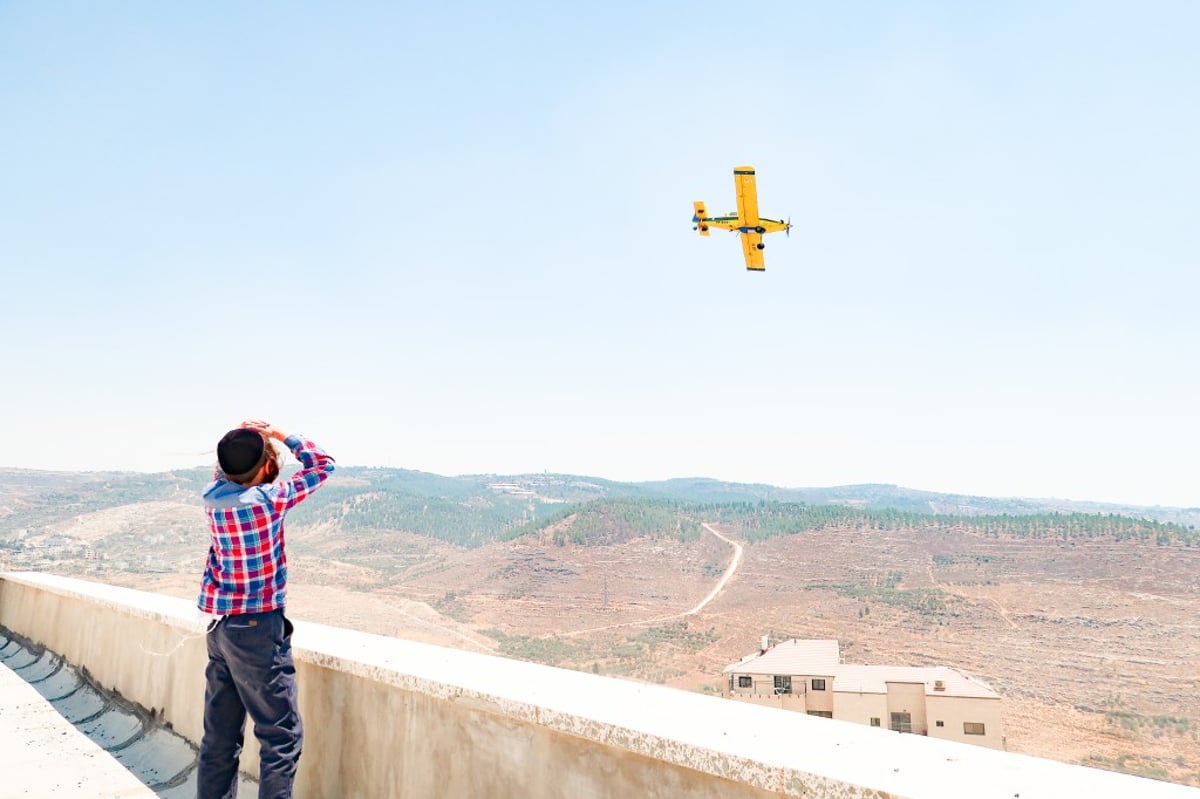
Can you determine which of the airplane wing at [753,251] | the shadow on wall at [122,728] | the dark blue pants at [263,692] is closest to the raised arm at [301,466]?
the dark blue pants at [263,692]

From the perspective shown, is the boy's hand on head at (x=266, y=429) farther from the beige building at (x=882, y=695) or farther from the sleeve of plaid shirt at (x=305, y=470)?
the beige building at (x=882, y=695)

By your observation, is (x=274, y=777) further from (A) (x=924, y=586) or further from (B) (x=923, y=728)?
(A) (x=924, y=586)

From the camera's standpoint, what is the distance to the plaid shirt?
2.90 meters

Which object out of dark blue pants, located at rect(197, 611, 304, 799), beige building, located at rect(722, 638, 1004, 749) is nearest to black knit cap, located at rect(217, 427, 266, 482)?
dark blue pants, located at rect(197, 611, 304, 799)

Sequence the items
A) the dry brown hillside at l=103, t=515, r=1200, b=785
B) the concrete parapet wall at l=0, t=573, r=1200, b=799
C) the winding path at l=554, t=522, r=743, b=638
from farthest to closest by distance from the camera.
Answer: the winding path at l=554, t=522, r=743, b=638
the dry brown hillside at l=103, t=515, r=1200, b=785
the concrete parapet wall at l=0, t=573, r=1200, b=799

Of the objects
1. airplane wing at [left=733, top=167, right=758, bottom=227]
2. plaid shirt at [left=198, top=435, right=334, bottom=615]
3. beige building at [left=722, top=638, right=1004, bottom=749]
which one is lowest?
beige building at [left=722, top=638, right=1004, bottom=749]

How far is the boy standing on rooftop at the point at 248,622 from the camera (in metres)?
2.88

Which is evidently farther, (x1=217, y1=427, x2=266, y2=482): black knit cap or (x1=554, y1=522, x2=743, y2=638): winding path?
(x1=554, y1=522, x2=743, y2=638): winding path

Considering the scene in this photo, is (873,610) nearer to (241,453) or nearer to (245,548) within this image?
(245,548)

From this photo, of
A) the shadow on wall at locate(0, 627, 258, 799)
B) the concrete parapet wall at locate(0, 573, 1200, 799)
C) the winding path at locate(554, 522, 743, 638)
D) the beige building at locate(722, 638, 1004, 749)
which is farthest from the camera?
the winding path at locate(554, 522, 743, 638)

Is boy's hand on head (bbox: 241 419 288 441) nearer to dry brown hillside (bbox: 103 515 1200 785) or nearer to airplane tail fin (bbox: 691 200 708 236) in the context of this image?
airplane tail fin (bbox: 691 200 708 236)

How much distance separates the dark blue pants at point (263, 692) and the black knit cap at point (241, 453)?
0.57 metres

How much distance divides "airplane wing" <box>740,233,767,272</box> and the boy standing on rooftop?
1245 inches

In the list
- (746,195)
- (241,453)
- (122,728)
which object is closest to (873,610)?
(746,195)
